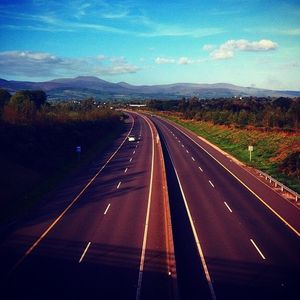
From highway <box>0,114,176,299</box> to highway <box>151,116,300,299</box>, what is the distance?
0.96 m

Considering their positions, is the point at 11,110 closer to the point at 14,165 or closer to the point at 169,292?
the point at 14,165

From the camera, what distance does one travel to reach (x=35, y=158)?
39.2 metres

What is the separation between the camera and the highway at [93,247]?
14.5 meters

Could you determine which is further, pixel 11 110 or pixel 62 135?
pixel 62 135

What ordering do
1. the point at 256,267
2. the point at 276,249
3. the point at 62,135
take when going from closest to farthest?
the point at 256,267 → the point at 276,249 → the point at 62,135

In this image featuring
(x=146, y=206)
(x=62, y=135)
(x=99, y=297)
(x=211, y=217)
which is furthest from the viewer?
(x=62, y=135)

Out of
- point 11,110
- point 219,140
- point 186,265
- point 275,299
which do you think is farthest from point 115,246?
point 219,140

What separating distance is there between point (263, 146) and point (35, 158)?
30524 mm

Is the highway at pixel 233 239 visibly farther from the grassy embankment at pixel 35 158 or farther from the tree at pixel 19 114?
the tree at pixel 19 114

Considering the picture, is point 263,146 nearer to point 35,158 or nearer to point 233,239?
point 35,158

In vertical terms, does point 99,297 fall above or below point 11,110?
below

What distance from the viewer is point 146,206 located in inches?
1020

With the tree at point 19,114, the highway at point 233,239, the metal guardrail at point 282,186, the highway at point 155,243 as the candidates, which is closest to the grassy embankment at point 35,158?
the highway at point 155,243

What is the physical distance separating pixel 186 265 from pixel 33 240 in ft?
25.5
